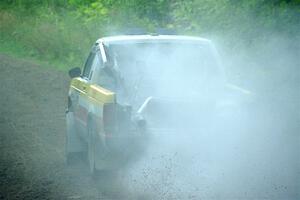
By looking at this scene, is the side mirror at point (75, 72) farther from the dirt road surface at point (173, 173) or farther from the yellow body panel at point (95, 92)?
the dirt road surface at point (173, 173)

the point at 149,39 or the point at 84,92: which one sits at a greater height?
the point at 149,39

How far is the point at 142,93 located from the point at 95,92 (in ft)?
2.19

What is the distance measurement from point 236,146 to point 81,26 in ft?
62.3

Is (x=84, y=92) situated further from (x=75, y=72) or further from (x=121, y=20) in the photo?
(x=121, y=20)

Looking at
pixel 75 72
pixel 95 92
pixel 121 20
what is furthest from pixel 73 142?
pixel 121 20

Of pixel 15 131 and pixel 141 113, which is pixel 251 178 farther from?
pixel 15 131

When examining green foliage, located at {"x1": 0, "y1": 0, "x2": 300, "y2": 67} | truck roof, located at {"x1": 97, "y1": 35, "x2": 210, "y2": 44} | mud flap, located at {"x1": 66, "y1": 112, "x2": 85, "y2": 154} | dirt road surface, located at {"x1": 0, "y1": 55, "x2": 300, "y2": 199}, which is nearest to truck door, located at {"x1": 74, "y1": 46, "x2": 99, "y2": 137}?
mud flap, located at {"x1": 66, "y1": 112, "x2": 85, "y2": 154}

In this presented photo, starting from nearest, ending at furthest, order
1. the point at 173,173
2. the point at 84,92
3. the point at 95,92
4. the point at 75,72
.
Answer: the point at 173,173 → the point at 95,92 → the point at 84,92 → the point at 75,72

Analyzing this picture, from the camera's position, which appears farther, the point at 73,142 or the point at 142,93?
the point at 73,142

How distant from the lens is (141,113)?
33.7ft

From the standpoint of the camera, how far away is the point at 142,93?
36.1ft

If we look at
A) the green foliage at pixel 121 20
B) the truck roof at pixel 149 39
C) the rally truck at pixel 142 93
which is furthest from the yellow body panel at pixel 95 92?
the green foliage at pixel 121 20

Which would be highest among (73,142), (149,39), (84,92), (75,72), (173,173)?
(149,39)

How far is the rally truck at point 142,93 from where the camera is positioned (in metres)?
9.93
